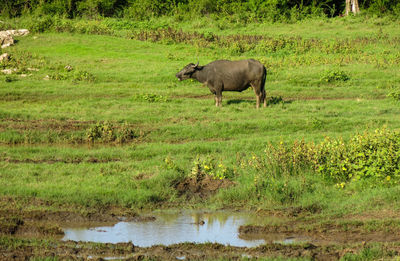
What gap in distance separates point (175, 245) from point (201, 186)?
3.05 meters

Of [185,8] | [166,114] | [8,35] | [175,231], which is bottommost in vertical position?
[166,114]

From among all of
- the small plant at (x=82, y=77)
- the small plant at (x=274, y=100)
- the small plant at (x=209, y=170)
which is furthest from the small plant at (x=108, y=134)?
the small plant at (x=82, y=77)

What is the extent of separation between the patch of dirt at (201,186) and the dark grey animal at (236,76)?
21.9ft

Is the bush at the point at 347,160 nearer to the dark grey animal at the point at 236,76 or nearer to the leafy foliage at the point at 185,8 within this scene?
the dark grey animal at the point at 236,76

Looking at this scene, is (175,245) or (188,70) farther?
(188,70)

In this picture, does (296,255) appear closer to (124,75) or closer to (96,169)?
(96,169)

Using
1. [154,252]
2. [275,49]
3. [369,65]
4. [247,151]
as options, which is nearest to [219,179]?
[247,151]

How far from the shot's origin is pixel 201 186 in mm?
10625

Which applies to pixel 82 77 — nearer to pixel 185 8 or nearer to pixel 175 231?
pixel 175 231

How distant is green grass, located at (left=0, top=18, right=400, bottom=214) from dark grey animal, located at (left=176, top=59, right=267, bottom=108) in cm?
54

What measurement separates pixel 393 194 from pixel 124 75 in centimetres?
1348

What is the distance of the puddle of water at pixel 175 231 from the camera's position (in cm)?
817

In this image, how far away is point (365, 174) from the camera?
10.3 meters

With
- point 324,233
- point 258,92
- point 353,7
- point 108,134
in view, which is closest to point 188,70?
point 258,92
